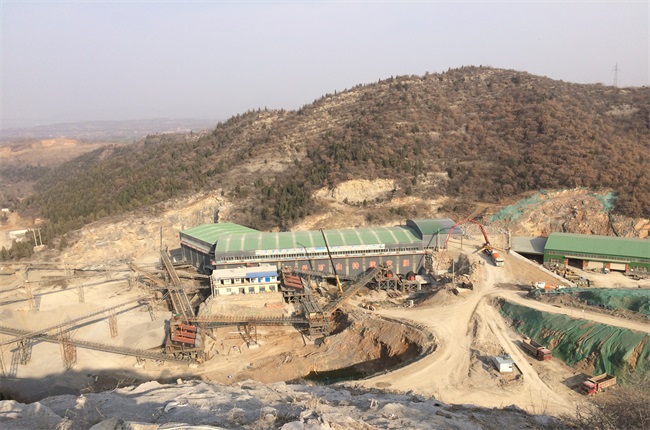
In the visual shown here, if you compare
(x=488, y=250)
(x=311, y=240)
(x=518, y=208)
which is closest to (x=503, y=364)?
(x=488, y=250)

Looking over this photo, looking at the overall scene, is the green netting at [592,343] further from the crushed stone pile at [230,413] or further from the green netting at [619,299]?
the crushed stone pile at [230,413]

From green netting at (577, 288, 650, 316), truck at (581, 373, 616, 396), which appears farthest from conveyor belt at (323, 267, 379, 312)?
truck at (581, 373, 616, 396)

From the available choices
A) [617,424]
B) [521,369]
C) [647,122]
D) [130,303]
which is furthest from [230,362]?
[647,122]

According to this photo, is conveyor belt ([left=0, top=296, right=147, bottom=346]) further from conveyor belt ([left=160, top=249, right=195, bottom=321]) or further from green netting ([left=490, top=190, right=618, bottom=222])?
green netting ([left=490, top=190, right=618, bottom=222])

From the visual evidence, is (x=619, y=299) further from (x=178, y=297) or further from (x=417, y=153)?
(x=417, y=153)

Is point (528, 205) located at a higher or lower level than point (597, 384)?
higher
